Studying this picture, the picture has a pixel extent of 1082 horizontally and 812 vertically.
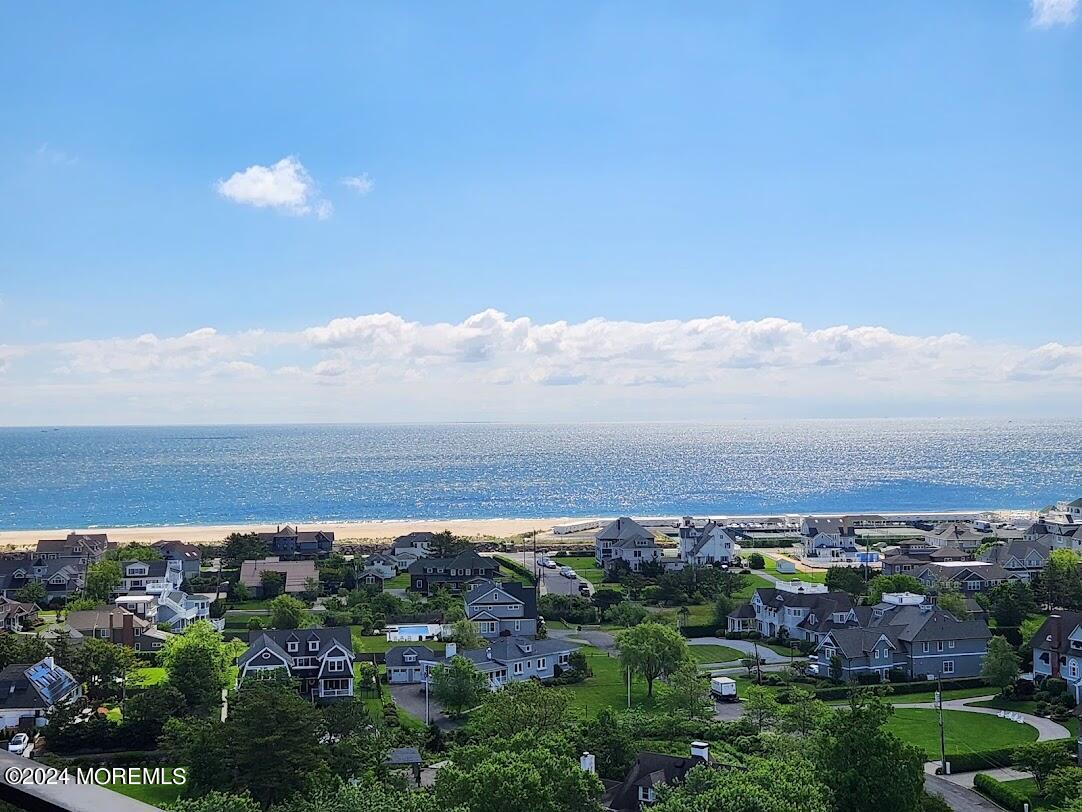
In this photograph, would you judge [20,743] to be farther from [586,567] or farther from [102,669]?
[586,567]

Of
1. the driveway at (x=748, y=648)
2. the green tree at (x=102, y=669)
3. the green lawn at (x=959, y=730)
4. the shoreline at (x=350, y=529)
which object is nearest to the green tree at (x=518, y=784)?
the green lawn at (x=959, y=730)

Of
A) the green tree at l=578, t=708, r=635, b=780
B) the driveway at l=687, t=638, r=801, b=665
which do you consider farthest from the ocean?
the green tree at l=578, t=708, r=635, b=780

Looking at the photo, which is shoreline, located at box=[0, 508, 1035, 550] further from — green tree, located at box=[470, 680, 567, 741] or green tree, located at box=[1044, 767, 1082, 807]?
green tree, located at box=[1044, 767, 1082, 807]

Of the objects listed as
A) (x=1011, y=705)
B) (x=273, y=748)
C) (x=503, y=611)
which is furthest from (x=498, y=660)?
(x=1011, y=705)

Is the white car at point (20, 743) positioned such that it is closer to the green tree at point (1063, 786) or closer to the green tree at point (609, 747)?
the green tree at point (609, 747)

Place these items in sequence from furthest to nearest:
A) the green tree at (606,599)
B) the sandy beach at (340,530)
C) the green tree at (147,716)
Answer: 1. the sandy beach at (340,530)
2. the green tree at (606,599)
3. the green tree at (147,716)
